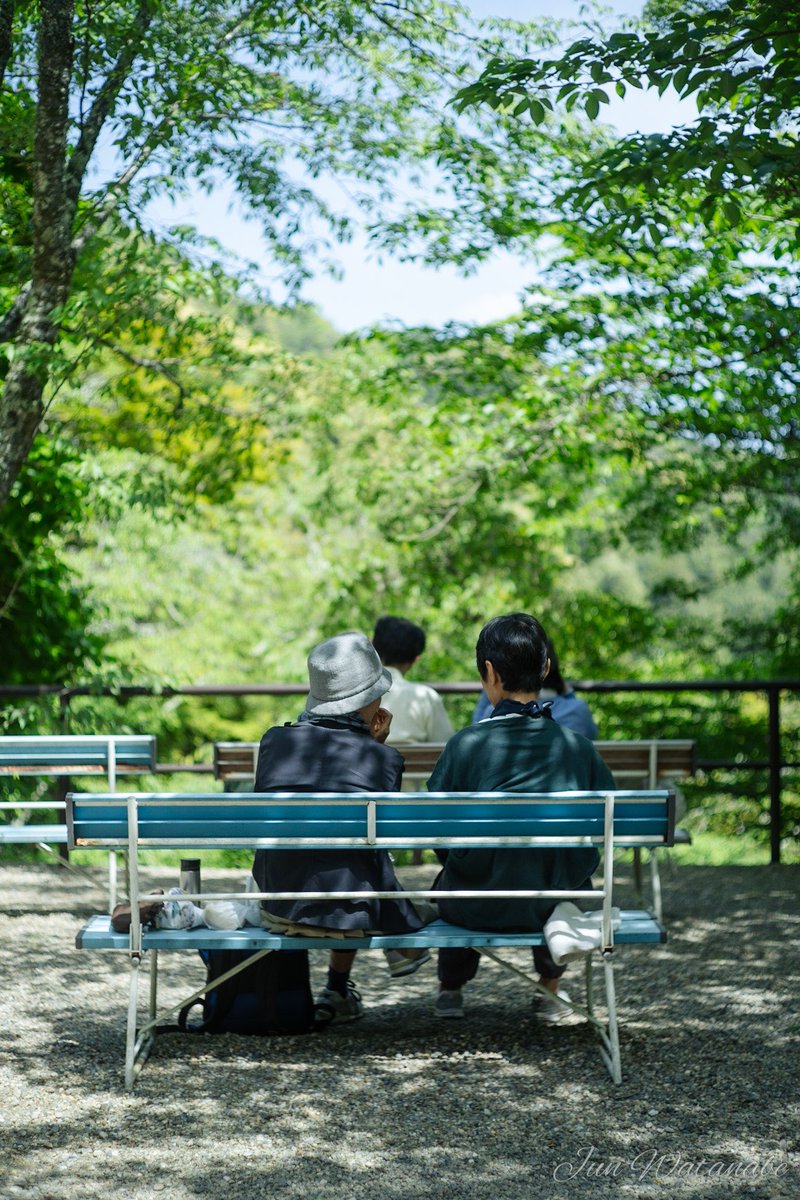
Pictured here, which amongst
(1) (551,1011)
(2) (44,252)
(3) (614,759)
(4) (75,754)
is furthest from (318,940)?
(2) (44,252)

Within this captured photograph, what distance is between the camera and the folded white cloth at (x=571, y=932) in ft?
12.4

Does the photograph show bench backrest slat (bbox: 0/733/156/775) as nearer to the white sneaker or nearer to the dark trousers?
the dark trousers

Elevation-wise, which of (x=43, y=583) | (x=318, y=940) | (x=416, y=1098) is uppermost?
(x=43, y=583)

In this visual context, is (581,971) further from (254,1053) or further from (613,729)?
(613,729)

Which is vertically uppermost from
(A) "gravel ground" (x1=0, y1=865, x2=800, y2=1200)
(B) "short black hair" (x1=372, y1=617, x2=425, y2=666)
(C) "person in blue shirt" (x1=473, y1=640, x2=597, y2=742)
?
(B) "short black hair" (x1=372, y1=617, x2=425, y2=666)

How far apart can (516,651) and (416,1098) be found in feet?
4.50

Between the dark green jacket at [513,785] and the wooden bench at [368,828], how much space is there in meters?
0.11

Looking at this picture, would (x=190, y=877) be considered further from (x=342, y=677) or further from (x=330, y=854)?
(x=342, y=677)

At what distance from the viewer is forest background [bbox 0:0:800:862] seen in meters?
5.75

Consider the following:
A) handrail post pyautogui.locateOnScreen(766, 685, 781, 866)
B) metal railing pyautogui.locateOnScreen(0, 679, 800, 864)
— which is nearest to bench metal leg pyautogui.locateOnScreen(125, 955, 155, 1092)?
metal railing pyautogui.locateOnScreen(0, 679, 800, 864)

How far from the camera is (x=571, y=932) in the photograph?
3.85 m

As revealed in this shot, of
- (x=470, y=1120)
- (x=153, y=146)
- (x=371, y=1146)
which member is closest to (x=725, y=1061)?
(x=470, y=1120)

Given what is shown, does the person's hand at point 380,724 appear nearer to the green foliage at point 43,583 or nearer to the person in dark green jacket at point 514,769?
the person in dark green jacket at point 514,769

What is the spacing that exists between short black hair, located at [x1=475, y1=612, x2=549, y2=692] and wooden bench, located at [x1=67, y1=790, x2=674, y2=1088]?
46 centimetres
